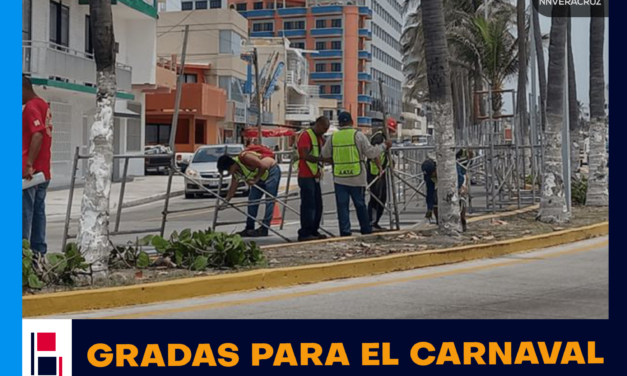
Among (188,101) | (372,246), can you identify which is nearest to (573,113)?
(372,246)

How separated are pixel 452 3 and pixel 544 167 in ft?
86.7

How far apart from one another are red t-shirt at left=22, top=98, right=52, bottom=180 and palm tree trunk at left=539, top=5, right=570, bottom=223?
8.22 metres

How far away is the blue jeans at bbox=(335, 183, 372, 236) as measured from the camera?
11.2 m

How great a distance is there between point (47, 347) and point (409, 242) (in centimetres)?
576

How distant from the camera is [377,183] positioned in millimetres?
13055

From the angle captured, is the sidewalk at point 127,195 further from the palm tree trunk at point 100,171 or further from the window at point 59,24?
the palm tree trunk at point 100,171

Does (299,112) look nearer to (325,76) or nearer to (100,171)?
(325,76)

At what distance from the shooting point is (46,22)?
25.9m

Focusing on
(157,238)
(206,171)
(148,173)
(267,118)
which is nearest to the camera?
(157,238)

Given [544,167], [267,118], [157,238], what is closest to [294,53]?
[267,118]

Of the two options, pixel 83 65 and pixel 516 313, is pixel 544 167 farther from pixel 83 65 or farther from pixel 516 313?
pixel 83 65

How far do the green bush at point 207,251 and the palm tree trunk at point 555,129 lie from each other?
6.30 m

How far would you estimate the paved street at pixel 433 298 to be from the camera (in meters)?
7.16

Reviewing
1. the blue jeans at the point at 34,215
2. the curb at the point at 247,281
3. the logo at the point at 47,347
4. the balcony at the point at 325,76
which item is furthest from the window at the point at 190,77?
the logo at the point at 47,347
